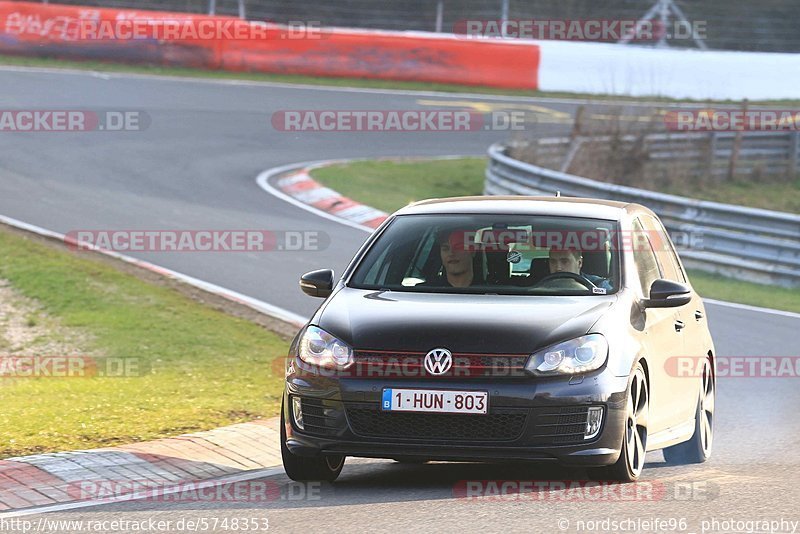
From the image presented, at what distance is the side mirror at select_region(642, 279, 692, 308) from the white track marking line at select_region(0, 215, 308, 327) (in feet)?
20.2

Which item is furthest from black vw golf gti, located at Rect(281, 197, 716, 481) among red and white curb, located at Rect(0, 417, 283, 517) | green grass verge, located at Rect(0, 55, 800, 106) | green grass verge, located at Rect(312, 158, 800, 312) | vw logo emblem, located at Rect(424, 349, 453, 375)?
green grass verge, located at Rect(0, 55, 800, 106)

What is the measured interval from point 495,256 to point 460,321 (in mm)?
1015

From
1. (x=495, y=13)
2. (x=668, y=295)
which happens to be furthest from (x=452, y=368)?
(x=495, y=13)

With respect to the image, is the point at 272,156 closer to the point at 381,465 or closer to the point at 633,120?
the point at 633,120

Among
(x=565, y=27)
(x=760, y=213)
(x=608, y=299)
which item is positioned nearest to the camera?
(x=608, y=299)

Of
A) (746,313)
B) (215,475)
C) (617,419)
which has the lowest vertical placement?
(746,313)

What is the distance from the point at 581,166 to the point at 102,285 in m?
11.9

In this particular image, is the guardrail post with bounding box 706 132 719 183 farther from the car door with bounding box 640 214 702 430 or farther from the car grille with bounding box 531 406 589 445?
the car grille with bounding box 531 406 589 445

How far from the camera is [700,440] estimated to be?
29.1 ft

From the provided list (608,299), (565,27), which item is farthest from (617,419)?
(565,27)

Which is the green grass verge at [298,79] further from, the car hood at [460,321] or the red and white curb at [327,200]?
the car hood at [460,321]

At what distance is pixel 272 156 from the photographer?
80.1 ft

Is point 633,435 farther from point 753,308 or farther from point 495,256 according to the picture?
point 753,308

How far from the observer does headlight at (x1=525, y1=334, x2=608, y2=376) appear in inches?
270
